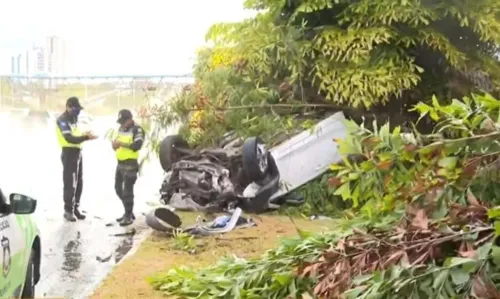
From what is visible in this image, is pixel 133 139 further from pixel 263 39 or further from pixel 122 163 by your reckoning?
pixel 263 39

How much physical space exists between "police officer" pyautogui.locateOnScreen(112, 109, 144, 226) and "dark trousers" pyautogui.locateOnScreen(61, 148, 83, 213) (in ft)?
1.96

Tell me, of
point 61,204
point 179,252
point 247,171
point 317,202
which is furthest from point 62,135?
point 317,202

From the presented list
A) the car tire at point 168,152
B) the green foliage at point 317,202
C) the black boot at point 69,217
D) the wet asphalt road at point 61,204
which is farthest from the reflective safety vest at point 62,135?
the green foliage at point 317,202

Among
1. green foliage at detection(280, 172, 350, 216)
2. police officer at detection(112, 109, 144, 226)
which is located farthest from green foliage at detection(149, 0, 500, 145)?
police officer at detection(112, 109, 144, 226)

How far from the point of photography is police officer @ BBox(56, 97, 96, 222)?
8.99 meters

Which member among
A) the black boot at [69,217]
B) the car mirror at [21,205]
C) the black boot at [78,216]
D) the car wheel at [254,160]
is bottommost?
the black boot at [78,216]

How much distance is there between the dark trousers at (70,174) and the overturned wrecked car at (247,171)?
1287 millimetres

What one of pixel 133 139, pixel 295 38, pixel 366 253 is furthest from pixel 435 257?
pixel 295 38

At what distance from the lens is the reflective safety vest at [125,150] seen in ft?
29.2

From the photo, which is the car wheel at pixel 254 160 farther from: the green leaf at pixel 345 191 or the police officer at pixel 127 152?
the green leaf at pixel 345 191

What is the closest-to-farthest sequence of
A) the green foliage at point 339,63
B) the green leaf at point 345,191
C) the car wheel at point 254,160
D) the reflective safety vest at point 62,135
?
1. the green leaf at point 345,191
2. the reflective safety vest at point 62,135
3. the car wheel at point 254,160
4. the green foliage at point 339,63

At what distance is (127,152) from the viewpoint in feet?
29.4

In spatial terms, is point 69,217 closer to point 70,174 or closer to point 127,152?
point 70,174

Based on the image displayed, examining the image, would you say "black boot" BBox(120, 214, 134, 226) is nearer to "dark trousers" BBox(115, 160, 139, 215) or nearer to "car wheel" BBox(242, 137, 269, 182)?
"dark trousers" BBox(115, 160, 139, 215)
